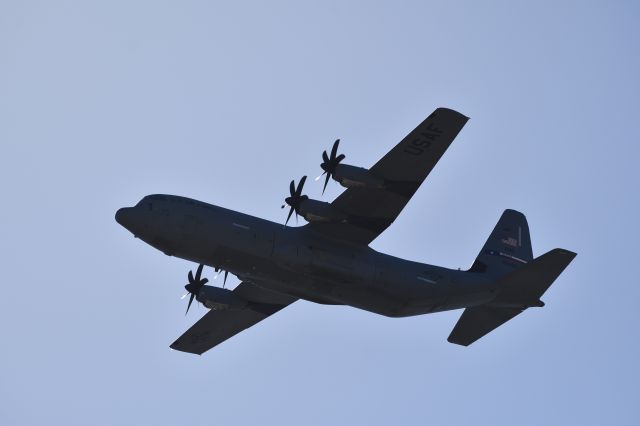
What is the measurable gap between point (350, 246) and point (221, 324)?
8.82 meters

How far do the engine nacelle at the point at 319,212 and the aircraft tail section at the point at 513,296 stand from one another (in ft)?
24.3

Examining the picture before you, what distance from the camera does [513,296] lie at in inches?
1535

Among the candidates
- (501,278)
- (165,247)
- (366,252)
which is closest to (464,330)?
(501,278)

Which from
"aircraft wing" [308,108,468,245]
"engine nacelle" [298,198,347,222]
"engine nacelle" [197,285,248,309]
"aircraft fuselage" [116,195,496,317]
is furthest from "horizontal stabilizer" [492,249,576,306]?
"engine nacelle" [197,285,248,309]

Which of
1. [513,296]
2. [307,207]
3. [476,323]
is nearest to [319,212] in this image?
[307,207]

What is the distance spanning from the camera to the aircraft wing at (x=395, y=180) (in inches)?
1374

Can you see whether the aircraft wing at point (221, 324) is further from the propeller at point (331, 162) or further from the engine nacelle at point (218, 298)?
the propeller at point (331, 162)

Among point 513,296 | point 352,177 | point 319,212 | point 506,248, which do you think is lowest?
point 513,296

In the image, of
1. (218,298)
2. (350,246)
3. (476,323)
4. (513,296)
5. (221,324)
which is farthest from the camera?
(221,324)

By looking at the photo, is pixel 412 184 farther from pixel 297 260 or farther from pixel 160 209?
pixel 160 209

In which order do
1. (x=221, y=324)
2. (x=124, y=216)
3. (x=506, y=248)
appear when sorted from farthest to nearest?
1. (x=221, y=324)
2. (x=506, y=248)
3. (x=124, y=216)

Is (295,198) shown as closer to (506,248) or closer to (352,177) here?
(352,177)

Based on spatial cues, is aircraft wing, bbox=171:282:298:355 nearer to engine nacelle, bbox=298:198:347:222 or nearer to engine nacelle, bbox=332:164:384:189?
engine nacelle, bbox=298:198:347:222

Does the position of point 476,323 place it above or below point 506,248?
below
